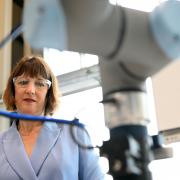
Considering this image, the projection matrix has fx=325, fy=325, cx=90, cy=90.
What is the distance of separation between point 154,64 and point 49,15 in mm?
97

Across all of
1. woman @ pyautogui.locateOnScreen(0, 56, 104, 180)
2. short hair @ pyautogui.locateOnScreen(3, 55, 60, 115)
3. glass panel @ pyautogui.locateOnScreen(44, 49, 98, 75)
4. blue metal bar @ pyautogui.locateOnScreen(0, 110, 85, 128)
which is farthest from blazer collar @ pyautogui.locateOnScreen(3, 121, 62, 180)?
blue metal bar @ pyautogui.locateOnScreen(0, 110, 85, 128)

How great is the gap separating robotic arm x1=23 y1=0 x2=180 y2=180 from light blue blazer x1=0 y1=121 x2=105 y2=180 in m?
0.71

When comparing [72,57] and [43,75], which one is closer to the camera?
[72,57]

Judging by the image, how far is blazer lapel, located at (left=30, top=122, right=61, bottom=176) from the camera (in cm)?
102

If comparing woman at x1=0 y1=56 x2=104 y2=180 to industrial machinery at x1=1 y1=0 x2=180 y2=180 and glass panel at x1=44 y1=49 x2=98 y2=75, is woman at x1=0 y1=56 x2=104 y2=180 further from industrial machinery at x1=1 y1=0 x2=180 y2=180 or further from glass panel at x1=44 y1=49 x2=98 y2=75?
industrial machinery at x1=1 y1=0 x2=180 y2=180

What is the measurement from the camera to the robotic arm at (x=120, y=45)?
0.87 ft

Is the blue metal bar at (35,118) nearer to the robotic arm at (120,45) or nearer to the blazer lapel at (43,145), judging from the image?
the robotic arm at (120,45)

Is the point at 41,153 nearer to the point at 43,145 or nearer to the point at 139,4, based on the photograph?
the point at 43,145

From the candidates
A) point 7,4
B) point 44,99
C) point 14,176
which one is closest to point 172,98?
point 44,99

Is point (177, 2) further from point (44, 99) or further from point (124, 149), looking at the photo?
point (44, 99)

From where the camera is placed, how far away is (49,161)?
102cm

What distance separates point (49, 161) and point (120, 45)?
2.64 ft

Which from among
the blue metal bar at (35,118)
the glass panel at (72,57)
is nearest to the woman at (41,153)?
the glass panel at (72,57)

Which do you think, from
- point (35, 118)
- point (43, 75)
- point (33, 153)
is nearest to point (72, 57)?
point (35, 118)
